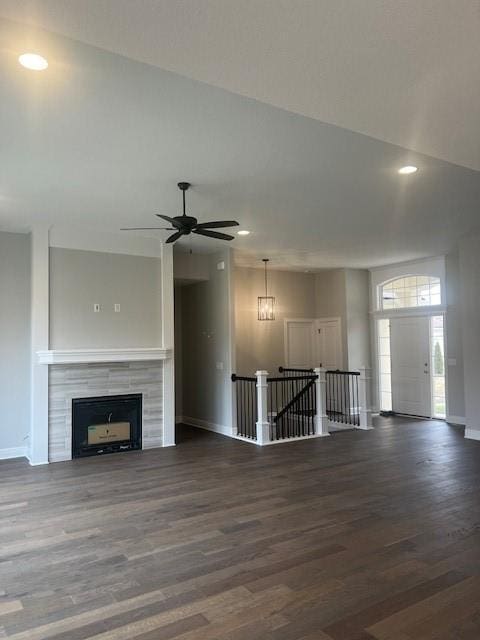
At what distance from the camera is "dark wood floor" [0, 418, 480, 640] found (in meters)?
2.55

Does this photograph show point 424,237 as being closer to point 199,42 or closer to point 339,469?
point 339,469

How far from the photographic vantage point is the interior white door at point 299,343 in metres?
10.4

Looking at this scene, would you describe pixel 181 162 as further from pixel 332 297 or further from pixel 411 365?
pixel 411 365

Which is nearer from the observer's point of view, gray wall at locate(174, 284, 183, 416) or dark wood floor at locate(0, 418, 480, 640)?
dark wood floor at locate(0, 418, 480, 640)

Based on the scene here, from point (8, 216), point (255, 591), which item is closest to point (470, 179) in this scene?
point (255, 591)

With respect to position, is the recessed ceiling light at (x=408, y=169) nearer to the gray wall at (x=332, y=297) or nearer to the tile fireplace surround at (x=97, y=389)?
the tile fireplace surround at (x=97, y=389)

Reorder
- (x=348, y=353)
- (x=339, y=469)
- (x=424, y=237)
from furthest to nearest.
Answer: (x=348, y=353)
(x=424, y=237)
(x=339, y=469)

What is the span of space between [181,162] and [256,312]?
5911 millimetres

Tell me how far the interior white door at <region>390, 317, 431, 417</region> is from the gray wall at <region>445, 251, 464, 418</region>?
543 mm

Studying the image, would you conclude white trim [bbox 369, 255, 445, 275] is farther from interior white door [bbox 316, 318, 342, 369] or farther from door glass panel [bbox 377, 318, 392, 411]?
interior white door [bbox 316, 318, 342, 369]

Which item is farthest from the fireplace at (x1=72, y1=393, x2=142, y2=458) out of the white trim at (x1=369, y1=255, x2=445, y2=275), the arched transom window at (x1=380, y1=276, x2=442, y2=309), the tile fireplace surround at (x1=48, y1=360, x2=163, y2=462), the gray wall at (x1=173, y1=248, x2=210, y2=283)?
the white trim at (x1=369, y1=255, x2=445, y2=275)

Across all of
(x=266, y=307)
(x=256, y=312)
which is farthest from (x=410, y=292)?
(x=256, y=312)

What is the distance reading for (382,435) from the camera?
25.3ft

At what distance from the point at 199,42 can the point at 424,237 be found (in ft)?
21.0
